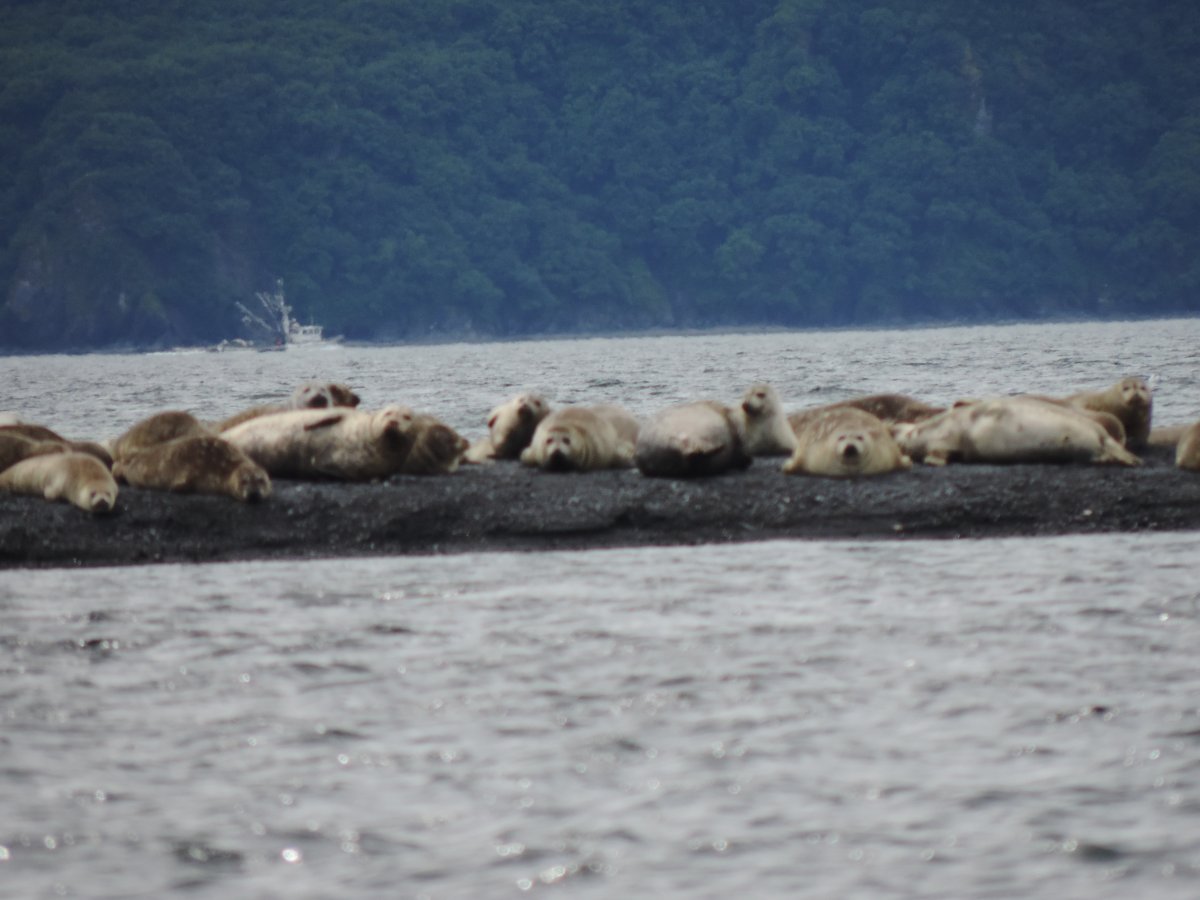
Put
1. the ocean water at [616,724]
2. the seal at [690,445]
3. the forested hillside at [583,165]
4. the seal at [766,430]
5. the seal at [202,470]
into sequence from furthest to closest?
1. the forested hillside at [583,165]
2. the seal at [766,430]
3. the seal at [690,445]
4. the seal at [202,470]
5. the ocean water at [616,724]

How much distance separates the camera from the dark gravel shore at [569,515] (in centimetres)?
1244

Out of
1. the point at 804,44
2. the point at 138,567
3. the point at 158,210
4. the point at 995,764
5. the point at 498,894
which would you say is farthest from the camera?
the point at 804,44

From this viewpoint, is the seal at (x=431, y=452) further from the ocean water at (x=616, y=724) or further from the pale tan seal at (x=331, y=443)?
the ocean water at (x=616, y=724)

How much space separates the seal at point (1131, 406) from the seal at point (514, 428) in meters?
4.86

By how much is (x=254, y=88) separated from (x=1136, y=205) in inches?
2861

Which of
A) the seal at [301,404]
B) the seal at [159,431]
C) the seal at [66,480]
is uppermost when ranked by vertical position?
the seal at [301,404]

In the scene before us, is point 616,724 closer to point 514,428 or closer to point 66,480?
point 66,480

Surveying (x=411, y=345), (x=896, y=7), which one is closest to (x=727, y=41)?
(x=896, y=7)

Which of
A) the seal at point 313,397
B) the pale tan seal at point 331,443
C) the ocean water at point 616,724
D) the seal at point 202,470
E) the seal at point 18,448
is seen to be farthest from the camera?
the seal at point 313,397

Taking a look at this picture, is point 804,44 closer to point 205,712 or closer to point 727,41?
point 727,41

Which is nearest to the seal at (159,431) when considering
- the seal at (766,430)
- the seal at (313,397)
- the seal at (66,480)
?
the seal at (66,480)

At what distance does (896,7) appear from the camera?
564 ft

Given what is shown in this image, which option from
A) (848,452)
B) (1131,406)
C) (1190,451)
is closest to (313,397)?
(848,452)

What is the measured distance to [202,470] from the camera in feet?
43.2
